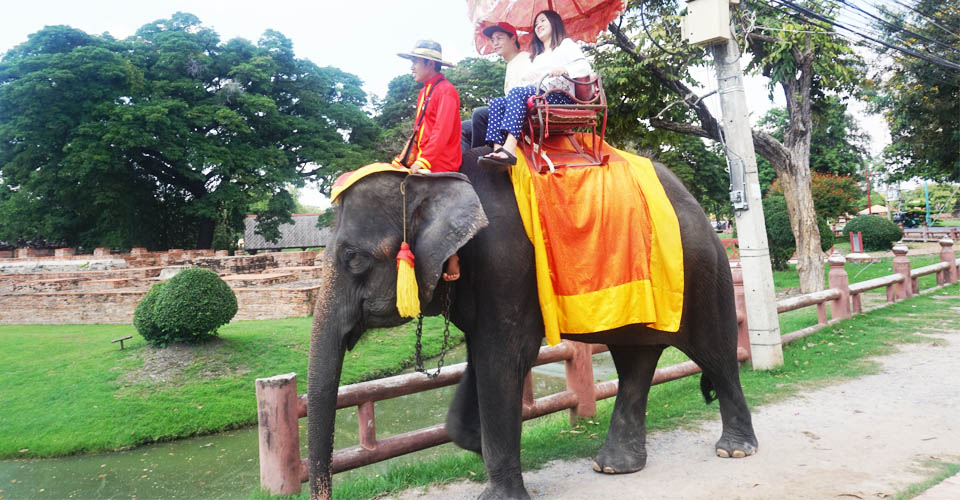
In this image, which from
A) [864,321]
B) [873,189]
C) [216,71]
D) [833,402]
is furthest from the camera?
[873,189]

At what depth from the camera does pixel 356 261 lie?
3.12 m

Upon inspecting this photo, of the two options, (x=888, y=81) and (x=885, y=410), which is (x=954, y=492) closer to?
(x=885, y=410)

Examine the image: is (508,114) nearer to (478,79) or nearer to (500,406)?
(500,406)

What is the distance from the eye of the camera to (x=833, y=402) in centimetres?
552

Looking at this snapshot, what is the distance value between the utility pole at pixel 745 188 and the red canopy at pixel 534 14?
2966 mm

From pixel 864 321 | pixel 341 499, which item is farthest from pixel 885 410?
pixel 864 321

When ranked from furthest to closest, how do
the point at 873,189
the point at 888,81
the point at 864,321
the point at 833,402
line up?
the point at 873,189 < the point at 888,81 < the point at 864,321 < the point at 833,402

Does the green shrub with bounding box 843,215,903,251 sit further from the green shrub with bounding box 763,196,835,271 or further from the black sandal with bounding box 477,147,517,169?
the black sandal with bounding box 477,147,517,169

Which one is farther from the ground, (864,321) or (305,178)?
(305,178)

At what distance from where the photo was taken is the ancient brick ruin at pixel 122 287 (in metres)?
15.9

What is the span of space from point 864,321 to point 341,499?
29.4 feet

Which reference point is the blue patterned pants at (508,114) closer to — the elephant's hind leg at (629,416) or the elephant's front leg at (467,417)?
the elephant's front leg at (467,417)

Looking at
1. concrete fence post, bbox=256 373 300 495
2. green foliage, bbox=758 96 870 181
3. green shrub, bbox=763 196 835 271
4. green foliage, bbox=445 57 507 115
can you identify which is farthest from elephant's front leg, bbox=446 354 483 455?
green foliage, bbox=758 96 870 181

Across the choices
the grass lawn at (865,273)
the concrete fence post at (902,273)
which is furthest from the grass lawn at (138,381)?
the grass lawn at (865,273)
